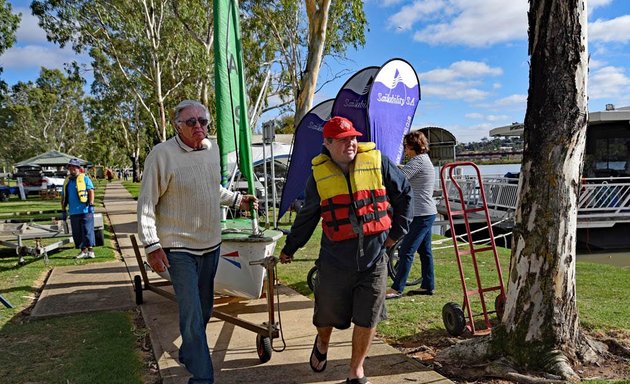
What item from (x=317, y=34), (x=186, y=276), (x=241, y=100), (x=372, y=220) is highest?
(x=317, y=34)

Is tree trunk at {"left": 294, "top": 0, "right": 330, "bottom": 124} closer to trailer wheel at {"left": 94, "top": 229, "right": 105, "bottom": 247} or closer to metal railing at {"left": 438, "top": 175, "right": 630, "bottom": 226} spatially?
trailer wheel at {"left": 94, "top": 229, "right": 105, "bottom": 247}

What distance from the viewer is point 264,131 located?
34.8 ft

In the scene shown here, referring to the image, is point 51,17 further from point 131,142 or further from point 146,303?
point 131,142

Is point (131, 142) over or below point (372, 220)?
Answer: over

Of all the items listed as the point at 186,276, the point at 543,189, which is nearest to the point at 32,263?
the point at 186,276

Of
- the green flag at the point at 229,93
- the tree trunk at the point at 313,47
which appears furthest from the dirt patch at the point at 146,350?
the tree trunk at the point at 313,47

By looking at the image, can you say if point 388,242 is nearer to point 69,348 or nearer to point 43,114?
point 69,348

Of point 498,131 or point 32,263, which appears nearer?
point 32,263

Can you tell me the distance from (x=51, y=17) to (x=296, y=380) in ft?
90.2

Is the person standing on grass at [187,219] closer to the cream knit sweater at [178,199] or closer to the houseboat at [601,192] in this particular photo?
the cream knit sweater at [178,199]

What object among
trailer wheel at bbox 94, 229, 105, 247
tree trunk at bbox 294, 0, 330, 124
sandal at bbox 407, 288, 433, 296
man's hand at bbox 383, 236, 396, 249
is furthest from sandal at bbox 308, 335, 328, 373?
tree trunk at bbox 294, 0, 330, 124

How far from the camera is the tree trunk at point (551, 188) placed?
3572 millimetres

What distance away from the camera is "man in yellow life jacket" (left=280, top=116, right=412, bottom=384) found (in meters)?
3.33

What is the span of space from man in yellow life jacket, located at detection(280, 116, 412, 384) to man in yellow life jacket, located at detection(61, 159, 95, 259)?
22.3ft
